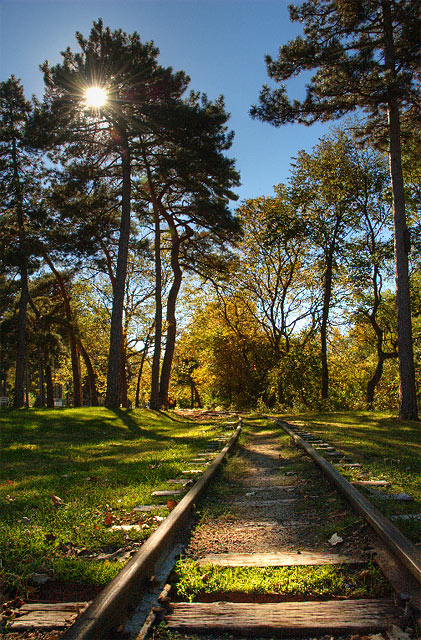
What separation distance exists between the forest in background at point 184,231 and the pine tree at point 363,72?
5.85ft

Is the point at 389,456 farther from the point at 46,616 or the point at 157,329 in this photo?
→ the point at 157,329

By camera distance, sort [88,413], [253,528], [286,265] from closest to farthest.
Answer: [253,528] < [88,413] < [286,265]

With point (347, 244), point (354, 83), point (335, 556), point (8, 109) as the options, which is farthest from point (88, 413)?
point (8, 109)

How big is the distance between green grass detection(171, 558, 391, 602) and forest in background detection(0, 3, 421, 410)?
12.8m

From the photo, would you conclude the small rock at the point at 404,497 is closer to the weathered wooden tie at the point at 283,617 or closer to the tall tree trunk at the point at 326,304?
the weathered wooden tie at the point at 283,617

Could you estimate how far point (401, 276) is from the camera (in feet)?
41.4

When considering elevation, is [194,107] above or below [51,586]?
above

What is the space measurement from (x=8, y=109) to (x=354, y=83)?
1795 cm

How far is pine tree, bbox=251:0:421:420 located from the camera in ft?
41.2

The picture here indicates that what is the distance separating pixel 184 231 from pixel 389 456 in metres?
18.0

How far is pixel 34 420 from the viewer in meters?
12.6

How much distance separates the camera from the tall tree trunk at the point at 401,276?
12.4m

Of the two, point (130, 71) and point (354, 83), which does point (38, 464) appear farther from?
point (130, 71)

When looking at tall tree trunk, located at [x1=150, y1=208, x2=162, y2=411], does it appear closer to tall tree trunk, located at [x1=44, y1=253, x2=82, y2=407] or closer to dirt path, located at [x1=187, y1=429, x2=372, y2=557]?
tall tree trunk, located at [x1=44, y1=253, x2=82, y2=407]
